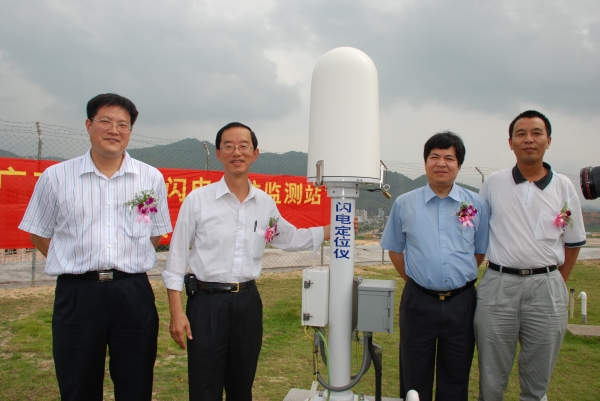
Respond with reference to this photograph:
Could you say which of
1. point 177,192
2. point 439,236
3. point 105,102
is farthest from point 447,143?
point 177,192

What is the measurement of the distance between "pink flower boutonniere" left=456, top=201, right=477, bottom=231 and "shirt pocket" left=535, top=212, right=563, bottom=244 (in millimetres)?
414

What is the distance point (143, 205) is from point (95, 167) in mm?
348

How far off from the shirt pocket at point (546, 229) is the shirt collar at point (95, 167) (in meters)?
2.55

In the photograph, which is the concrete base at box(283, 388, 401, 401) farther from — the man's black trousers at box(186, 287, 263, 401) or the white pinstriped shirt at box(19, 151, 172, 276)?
the white pinstriped shirt at box(19, 151, 172, 276)

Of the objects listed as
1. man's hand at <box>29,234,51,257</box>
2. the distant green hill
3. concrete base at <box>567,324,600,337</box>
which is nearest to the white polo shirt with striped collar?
man's hand at <box>29,234,51,257</box>

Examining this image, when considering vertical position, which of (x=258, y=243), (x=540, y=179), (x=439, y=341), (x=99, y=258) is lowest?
(x=439, y=341)

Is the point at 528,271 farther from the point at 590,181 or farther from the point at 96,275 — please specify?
the point at 96,275

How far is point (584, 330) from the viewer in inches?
222

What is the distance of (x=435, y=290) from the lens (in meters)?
2.92

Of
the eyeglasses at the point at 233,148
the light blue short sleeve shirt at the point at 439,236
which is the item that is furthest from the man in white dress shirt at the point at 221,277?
the light blue short sleeve shirt at the point at 439,236

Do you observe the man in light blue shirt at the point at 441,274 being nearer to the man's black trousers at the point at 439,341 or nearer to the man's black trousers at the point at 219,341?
the man's black trousers at the point at 439,341

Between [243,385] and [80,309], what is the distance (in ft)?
3.42

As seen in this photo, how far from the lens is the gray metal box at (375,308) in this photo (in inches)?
111

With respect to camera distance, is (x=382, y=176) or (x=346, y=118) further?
(x=382, y=176)
